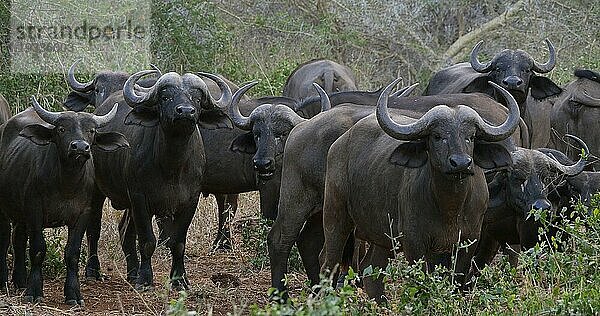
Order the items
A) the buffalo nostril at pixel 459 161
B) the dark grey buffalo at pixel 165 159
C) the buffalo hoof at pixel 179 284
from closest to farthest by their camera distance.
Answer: the buffalo nostril at pixel 459 161, the dark grey buffalo at pixel 165 159, the buffalo hoof at pixel 179 284

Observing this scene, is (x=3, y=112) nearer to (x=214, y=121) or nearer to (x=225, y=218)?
A: (x=225, y=218)

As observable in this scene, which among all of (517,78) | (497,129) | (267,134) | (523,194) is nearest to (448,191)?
(497,129)

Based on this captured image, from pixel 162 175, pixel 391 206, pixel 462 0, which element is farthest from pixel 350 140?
pixel 462 0

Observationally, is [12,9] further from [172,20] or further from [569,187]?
[569,187]

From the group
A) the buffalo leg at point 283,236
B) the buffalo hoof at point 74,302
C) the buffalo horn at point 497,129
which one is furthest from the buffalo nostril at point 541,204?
the buffalo hoof at point 74,302

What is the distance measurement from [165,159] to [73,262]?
1.42 metres

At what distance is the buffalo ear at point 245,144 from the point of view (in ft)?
36.5

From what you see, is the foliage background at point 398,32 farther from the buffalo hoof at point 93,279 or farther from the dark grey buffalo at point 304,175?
the dark grey buffalo at point 304,175

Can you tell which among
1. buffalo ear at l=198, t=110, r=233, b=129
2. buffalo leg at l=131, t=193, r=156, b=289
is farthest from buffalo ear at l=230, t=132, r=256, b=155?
buffalo leg at l=131, t=193, r=156, b=289

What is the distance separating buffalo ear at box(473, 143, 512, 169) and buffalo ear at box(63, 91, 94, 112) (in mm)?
8073

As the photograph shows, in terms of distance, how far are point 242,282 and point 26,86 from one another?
28.8ft

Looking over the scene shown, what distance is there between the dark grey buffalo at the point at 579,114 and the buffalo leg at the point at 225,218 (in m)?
3.97

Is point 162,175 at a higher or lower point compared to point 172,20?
lower

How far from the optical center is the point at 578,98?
45.3 feet
